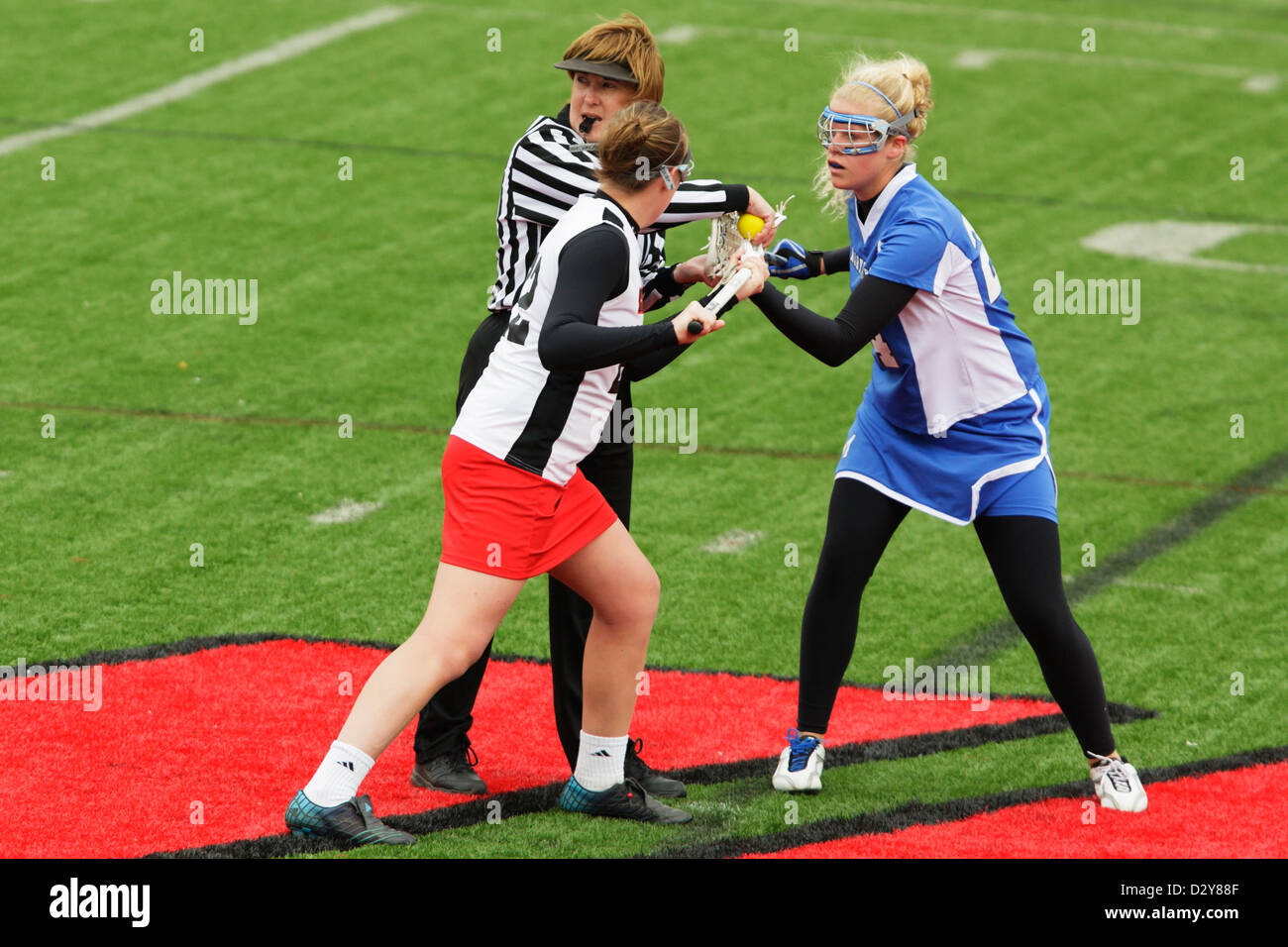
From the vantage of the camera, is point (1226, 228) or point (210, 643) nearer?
point (210, 643)

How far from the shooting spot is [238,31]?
53.7 ft

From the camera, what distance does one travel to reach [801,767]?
16.6ft

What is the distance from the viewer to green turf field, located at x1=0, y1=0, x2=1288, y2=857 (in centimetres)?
637

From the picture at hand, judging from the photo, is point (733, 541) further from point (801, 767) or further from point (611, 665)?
point (611, 665)

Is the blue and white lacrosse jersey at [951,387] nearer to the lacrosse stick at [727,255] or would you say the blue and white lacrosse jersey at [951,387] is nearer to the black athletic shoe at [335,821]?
the lacrosse stick at [727,255]

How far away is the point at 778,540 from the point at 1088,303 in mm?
4474

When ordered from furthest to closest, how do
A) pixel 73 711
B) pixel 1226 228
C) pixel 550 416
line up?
pixel 1226 228 < pixel 73 711 < pixel 550 416

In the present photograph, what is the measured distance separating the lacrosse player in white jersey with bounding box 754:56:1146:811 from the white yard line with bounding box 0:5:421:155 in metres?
9.71

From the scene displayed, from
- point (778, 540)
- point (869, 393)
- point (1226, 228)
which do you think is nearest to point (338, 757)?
point (869, 393)

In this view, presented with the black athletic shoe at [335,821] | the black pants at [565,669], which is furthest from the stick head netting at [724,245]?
the black athletic shoe at [335,821]

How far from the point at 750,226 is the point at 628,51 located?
0.57 meters

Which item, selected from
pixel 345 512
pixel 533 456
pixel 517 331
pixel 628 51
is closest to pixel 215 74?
pixel 345 512
